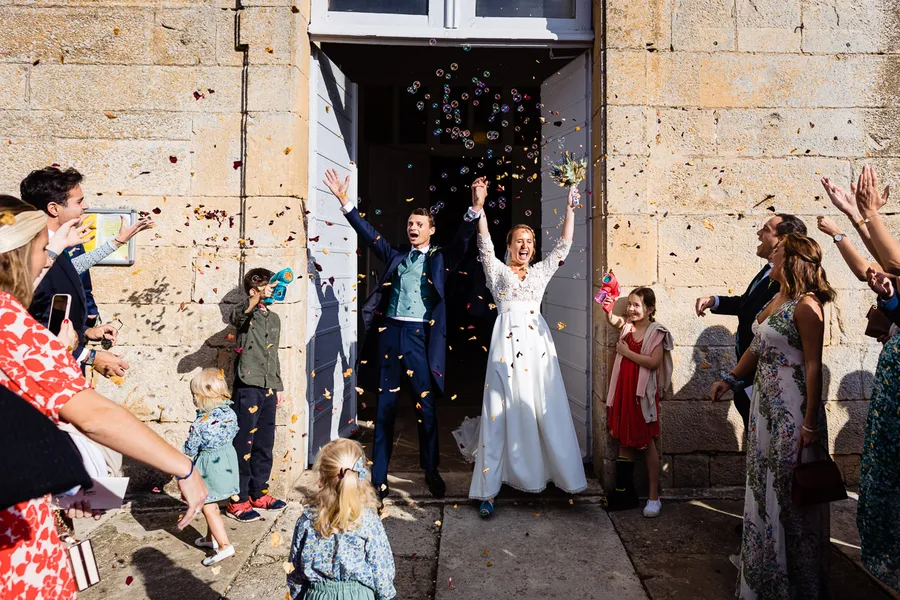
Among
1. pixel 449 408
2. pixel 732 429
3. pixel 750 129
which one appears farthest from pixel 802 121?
pixel 449 408

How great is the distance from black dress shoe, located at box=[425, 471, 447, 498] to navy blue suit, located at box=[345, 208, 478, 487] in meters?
0.04

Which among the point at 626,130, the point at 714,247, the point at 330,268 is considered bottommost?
the point at 330,268

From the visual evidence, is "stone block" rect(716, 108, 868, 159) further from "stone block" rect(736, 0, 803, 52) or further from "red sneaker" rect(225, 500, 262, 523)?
"red sneaker" rect(225, 500, 262, 523)

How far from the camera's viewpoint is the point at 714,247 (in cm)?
450

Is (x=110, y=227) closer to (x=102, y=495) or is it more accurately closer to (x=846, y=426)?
(x=102, y=495)

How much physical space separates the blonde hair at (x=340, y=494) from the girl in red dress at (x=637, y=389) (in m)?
2.33

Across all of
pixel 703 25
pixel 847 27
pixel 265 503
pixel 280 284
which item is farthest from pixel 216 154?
pixel 847 27

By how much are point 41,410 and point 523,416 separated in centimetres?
303

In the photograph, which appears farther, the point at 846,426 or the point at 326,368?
the point at 326,368

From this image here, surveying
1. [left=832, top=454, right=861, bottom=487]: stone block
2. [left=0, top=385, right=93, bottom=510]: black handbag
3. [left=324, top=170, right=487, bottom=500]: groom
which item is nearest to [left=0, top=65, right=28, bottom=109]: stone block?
[left=324, top=170, right=487, bottom=500]: groom

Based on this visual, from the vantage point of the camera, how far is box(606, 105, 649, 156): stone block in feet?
14.5

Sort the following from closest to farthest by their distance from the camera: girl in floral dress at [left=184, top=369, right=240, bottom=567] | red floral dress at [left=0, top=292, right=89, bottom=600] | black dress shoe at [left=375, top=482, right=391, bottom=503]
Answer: red floral dress at [left=0, top=292, right=89, bottom=600] < girl in floral dress at [left=184, top=369, right=240, bottom=567] < black dress shoe at [left=375, top=482, right=391, bottom=503]

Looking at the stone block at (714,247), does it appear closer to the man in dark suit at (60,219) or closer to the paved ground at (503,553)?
the paved ground at (503,553)

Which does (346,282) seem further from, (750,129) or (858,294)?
(858,294)
